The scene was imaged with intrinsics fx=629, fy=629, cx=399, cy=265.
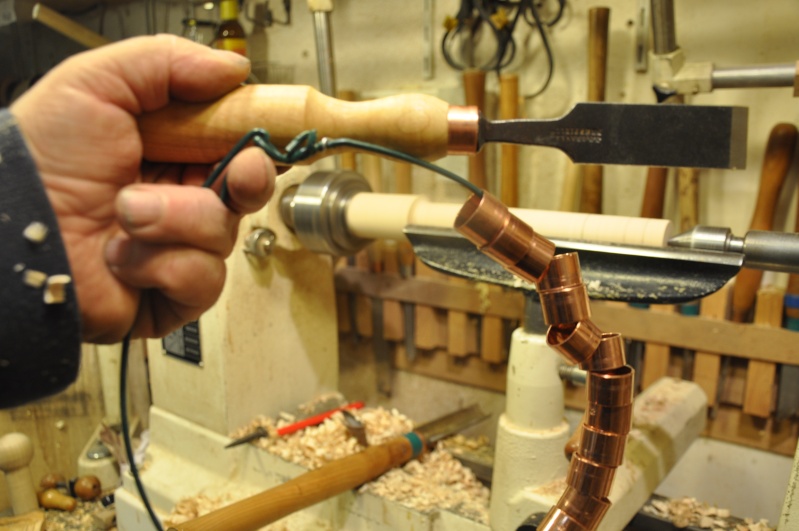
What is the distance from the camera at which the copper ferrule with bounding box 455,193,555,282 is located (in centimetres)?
53

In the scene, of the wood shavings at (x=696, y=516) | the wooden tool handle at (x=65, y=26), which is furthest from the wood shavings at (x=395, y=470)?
the wooden tool handle at (x=65, y=26)

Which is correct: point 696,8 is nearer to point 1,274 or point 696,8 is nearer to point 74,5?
point 1,274

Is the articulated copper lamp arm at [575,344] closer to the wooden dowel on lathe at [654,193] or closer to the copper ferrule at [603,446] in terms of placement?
the copper ferrule at [603,446]

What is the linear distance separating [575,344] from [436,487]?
19.9 inches

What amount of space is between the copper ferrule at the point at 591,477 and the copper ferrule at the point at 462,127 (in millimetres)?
313

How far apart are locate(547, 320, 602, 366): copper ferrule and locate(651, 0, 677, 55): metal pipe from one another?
0.68m

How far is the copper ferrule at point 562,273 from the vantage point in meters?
0.54

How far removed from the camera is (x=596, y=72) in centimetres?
120

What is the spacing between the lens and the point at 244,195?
0.50 meters

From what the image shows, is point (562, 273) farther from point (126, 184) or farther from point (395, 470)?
point (395, 470)

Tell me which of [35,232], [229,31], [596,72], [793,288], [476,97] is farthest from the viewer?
[229,31]

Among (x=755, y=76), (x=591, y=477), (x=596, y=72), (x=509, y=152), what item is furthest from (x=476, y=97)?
(x=591, y=477)

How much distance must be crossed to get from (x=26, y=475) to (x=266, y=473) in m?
0.42

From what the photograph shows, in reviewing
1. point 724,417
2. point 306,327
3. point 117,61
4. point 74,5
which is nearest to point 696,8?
point 724,417
